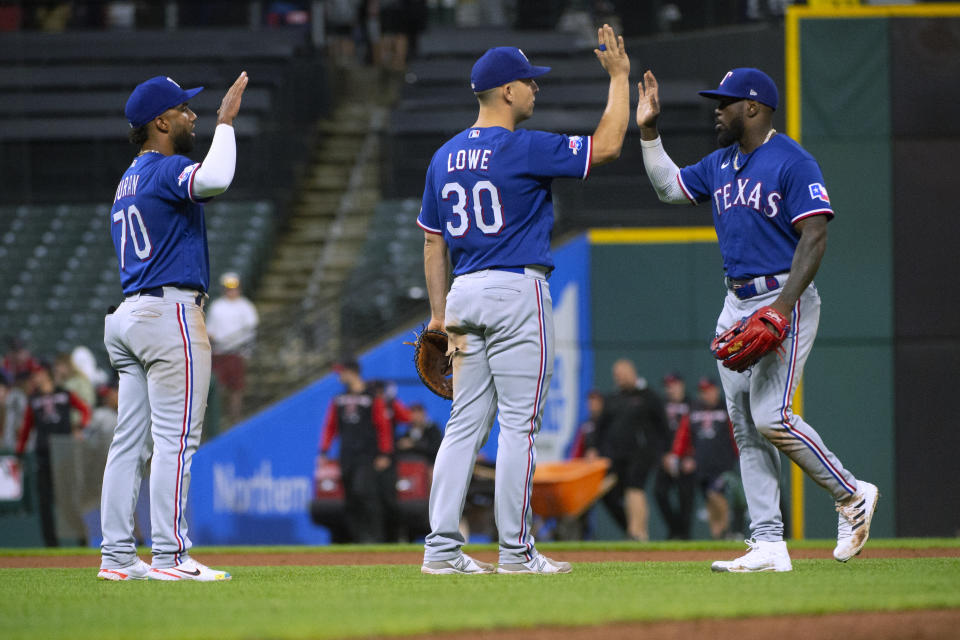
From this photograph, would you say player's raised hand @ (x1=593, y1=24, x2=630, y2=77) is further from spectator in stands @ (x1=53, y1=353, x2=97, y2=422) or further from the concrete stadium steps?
spectator in stands @ (x1=53, y1=353, x2=97, y2=422)

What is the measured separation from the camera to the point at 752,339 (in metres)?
5.36

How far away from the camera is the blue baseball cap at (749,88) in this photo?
18.7 feet

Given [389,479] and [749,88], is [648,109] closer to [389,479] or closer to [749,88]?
[749,88]

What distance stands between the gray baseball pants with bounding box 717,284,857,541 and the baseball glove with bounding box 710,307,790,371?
0.13 metres

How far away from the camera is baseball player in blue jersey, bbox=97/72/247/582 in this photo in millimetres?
5418

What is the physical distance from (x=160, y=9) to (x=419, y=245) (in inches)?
304

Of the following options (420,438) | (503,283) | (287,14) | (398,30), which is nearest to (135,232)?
(503,283)

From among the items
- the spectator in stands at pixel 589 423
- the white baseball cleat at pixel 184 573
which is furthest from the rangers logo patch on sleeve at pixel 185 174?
the spectator in stands at pixel 589 423

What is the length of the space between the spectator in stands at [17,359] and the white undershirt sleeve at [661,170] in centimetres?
911

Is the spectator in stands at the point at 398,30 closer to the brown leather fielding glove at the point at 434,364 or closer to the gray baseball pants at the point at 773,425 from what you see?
the brown leather fielding glove at the point at 434,364

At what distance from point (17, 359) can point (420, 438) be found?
183 inches

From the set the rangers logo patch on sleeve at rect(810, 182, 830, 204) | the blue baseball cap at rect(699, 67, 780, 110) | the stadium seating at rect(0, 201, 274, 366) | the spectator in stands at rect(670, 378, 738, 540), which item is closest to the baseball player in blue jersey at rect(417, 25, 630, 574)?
the blue baseball cap at rect(699, 67, 780, 110)

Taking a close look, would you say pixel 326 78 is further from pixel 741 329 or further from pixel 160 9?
pixel 741 329

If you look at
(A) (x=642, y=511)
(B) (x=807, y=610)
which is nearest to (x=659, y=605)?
(B) (x=807, y=610)
